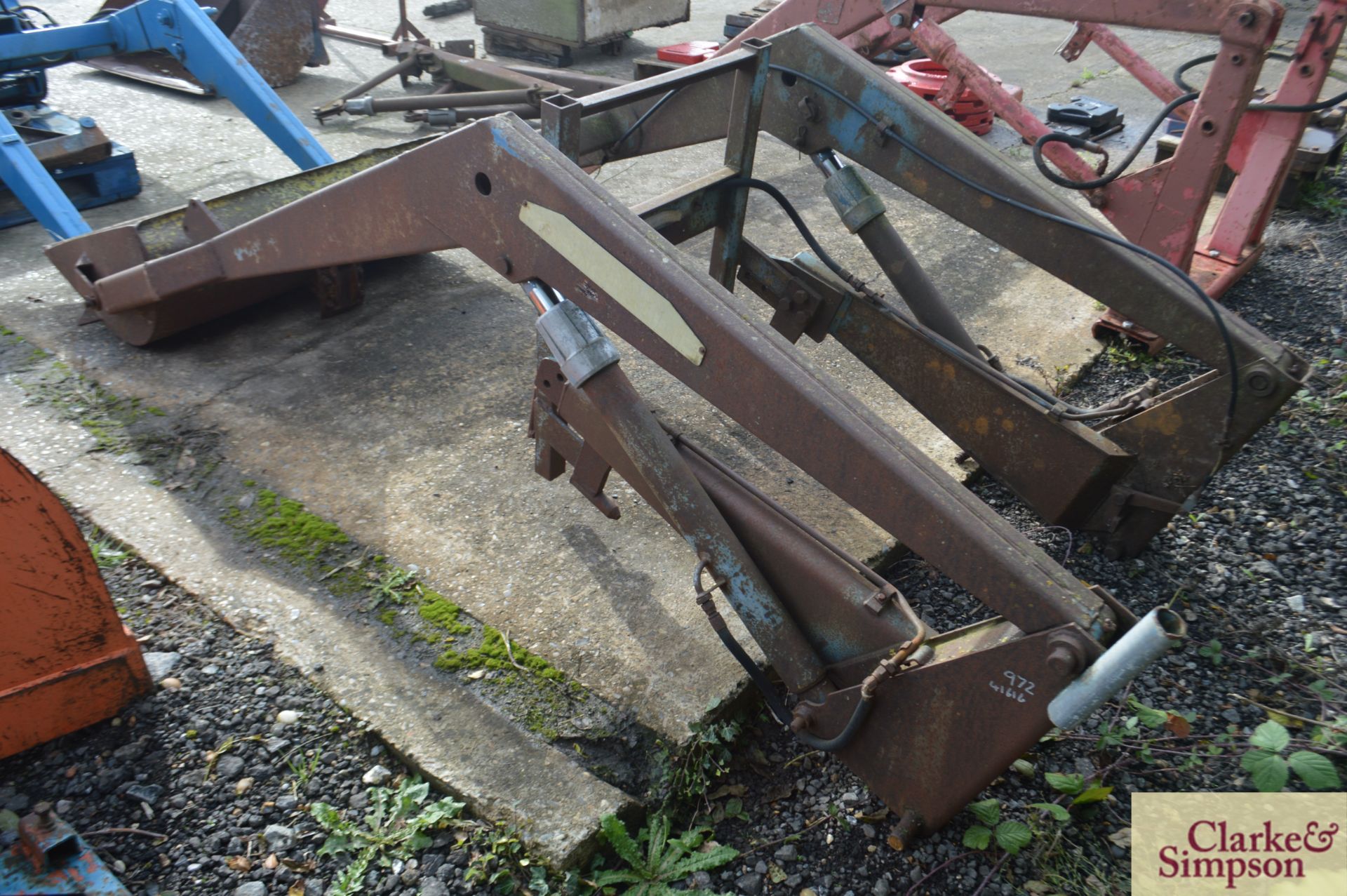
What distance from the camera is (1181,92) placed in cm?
458

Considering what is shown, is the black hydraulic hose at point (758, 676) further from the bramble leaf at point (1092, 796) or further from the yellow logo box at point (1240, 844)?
the yellow logo box at point (1240, 844)

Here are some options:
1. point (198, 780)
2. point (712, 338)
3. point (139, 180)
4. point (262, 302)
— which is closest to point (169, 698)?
point (198, 780)

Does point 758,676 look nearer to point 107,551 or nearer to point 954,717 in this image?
point 954,717

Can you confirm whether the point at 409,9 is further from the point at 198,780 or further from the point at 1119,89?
the point at 198,780

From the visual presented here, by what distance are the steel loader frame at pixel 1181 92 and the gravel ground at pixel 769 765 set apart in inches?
52.0

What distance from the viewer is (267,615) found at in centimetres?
256

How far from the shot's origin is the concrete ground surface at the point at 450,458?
93.7 inches

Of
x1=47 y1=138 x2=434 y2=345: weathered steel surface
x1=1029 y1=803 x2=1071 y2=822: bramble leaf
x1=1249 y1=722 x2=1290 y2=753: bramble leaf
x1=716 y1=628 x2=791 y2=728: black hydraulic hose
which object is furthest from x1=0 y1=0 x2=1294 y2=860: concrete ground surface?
x1=1249 y1=722 x2=1290 y2=753: bramble leaf

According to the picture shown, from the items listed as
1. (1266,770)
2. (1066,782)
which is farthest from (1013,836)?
(1266,770)

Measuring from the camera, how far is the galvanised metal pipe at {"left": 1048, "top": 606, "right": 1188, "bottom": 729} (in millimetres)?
1415

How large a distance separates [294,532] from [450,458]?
0.56 meters

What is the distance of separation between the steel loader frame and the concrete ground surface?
22.0 inches

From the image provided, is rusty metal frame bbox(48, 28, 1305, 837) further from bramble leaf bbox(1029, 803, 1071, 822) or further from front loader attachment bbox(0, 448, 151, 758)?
front loader attachment bbox(0, 448, 151, 758)

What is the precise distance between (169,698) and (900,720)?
176cm
